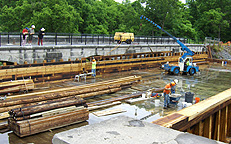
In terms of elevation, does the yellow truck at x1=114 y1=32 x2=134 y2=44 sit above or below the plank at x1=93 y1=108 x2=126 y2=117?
above

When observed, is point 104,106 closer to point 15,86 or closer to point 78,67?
point 15,86

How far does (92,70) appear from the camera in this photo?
80.0 ft

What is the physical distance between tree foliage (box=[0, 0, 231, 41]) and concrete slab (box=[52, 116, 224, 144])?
32.5 metres

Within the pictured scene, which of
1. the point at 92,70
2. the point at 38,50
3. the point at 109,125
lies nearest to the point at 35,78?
the point at 38,50

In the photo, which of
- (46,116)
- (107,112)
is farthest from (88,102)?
(46,116)

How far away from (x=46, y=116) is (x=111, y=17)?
→ 53605mm

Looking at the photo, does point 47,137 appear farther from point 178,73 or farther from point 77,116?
point 178,73

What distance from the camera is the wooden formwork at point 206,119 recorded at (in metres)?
11.6

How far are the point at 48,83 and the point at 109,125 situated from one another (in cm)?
1559

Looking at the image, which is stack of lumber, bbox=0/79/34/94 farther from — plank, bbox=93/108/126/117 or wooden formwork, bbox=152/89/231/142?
wooden formwork, bbox=152/89/231/142

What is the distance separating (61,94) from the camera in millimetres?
15273

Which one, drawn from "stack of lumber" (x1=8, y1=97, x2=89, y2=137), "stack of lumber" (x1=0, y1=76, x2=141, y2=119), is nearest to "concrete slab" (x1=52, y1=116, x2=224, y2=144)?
"stack of lumber" (x1=8, y1=97, x2=89, y2=137)

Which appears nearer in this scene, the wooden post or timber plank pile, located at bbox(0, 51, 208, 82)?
the wooden post

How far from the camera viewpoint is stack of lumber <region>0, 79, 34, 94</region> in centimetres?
1703
